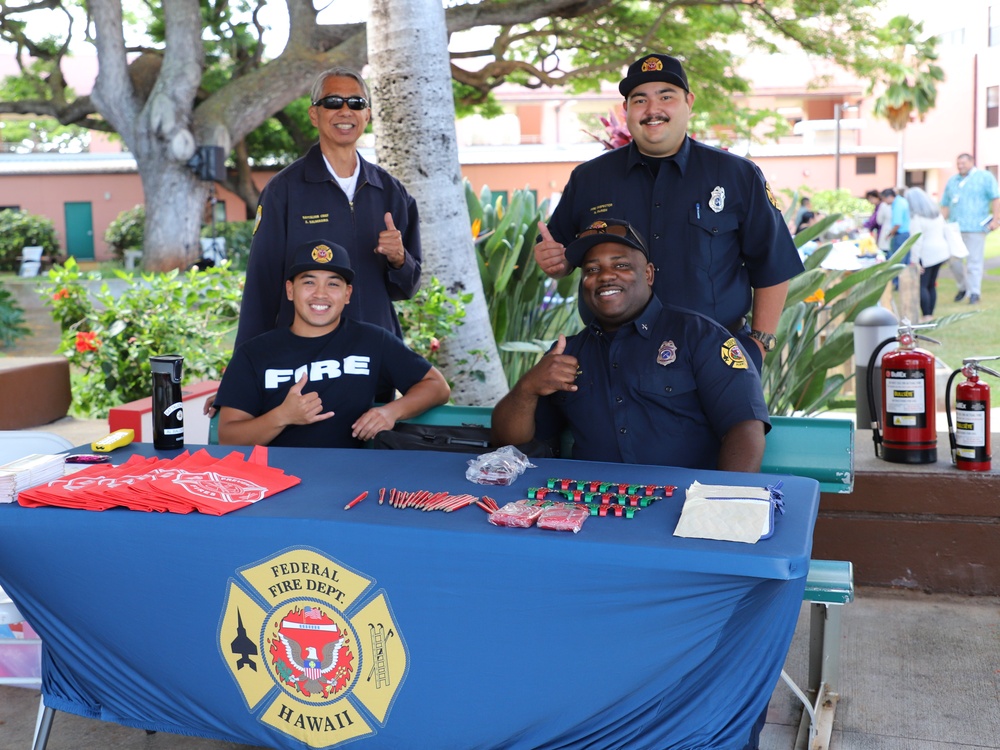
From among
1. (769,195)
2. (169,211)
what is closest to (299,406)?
(769,195)

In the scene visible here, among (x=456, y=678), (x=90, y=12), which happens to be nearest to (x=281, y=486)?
(x=456, y=678)

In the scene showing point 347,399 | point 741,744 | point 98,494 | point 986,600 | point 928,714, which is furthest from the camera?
point 986,600

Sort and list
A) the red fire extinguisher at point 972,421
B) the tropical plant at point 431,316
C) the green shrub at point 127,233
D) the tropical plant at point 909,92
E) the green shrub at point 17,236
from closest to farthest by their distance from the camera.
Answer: the red fire extinguisher at point 972,421
the tropical plant at point 431,316
the green shrub at point 127,233
the green shrub at point 17,236
the tropical plant at point 909,92

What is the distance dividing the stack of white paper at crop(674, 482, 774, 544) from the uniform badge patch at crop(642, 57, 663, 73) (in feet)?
5.54

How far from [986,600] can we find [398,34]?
342cm

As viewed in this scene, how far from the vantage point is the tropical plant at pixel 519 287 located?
548cm

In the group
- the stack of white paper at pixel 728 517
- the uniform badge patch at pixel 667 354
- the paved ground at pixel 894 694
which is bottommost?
the paved ground at pixel 894 694

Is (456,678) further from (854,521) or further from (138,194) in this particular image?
(138,194)

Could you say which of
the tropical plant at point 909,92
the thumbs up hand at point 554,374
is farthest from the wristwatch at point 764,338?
the tropical plant at point 909,92

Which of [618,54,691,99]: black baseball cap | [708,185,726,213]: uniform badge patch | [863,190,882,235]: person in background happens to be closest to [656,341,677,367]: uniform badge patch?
[708,185,726,213]: uniform badge patch

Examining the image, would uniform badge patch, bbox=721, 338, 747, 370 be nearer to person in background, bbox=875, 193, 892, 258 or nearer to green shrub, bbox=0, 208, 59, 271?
person in background, bbox=875, 193, 892, 258

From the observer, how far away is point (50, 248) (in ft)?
77.8

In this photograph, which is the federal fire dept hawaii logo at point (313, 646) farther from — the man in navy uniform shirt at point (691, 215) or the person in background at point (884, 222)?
the person in background at point (884, 222)

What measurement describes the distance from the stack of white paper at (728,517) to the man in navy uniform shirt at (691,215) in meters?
1.26
